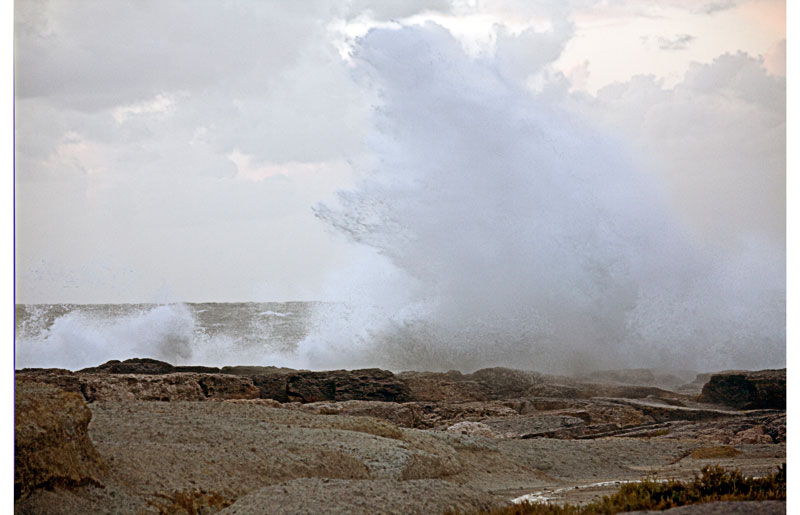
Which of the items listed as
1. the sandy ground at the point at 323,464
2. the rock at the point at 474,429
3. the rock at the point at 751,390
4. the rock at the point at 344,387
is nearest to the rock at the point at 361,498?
the sandy ground at the point at 323,464

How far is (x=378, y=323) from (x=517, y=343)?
415 cm

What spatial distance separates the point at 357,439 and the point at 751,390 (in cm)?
1100

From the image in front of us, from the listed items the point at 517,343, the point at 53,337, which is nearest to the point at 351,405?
the point at 517,343

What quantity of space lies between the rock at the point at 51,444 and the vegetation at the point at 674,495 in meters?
3.09

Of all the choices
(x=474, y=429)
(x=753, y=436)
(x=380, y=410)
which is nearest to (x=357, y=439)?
(x=474, y=429)

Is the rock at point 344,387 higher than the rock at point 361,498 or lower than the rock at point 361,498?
higher

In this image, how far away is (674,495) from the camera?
18.4 ft

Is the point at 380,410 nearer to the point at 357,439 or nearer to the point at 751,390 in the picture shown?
the point at 357,439

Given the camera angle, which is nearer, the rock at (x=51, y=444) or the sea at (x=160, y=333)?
the rock at (x=51, y=444)

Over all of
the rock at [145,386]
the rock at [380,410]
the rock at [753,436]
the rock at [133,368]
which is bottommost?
the rock at [753,436]

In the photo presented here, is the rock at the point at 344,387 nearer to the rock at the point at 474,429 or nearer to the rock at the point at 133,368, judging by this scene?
the rock at the point at 133,368

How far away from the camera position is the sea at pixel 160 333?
2217 cm

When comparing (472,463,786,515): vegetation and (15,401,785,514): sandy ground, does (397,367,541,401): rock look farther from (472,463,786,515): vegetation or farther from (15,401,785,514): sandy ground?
(472,463,786,515): vegetation
